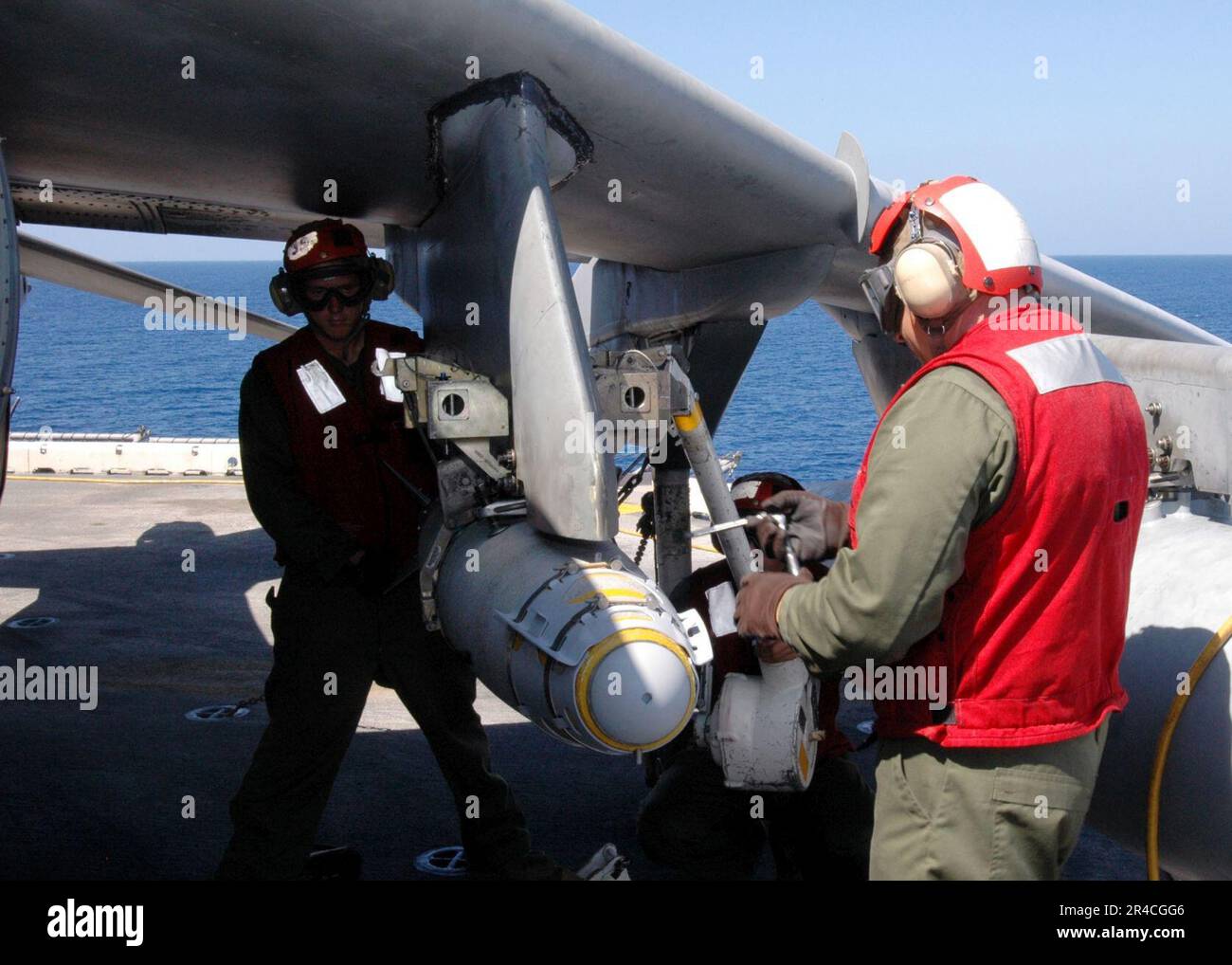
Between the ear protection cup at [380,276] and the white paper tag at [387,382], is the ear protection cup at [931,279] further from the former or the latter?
the ear protection cup at [380,276]

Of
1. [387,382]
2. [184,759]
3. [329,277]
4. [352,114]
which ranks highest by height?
[352,114]

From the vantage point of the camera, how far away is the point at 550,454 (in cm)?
365

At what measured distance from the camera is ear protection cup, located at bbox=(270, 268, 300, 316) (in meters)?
4.72

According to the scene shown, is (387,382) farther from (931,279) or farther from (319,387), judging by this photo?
(931,279)

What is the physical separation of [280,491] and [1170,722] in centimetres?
327

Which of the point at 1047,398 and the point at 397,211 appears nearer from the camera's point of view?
the point at 1047,398

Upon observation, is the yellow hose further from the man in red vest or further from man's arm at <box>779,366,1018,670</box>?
man's arm at <box>779,366,1018,670</box>

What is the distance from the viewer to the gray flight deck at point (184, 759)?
545 centimetres

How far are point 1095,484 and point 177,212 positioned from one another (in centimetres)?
605

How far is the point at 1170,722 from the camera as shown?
12.7ft

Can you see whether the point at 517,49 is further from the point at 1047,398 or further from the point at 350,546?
the point at 1047,398

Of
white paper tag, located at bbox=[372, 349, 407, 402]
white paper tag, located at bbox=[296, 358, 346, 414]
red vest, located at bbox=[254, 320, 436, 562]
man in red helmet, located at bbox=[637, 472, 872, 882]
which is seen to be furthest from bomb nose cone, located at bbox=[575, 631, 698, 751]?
white paper tag, located at bbox=[296, 358, 346, 414]

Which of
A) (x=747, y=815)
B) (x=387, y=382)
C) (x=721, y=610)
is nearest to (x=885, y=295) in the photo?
(x=721, y=610)
